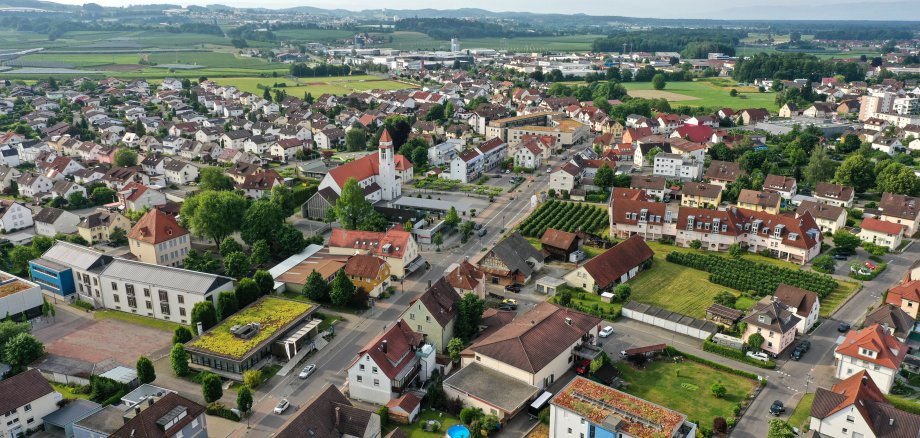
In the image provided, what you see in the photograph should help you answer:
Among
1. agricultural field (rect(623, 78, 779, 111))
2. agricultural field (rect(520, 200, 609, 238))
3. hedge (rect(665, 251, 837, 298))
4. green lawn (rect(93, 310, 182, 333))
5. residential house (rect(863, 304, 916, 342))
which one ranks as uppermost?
agricultural field (rect(623, 78, 779, 111))

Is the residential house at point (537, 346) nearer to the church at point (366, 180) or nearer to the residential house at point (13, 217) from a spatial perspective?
the church at point (366, 180)

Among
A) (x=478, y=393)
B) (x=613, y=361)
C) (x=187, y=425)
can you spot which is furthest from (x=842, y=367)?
(x=187, y=425)

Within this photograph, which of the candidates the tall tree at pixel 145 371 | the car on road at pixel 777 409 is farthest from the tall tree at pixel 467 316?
the tall tree at pixel 145 371

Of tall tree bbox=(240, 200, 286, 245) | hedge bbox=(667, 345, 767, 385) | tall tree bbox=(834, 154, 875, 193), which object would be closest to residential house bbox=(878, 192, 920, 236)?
tall tree bbox=(834, 154, 875, 193)

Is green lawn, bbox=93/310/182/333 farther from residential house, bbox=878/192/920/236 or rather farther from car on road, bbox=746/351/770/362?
residential house, bbox=878/192/920/236

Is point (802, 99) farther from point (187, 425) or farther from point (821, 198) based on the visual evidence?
point (187, 425)

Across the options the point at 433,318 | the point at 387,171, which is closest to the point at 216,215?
the point at 387,171
